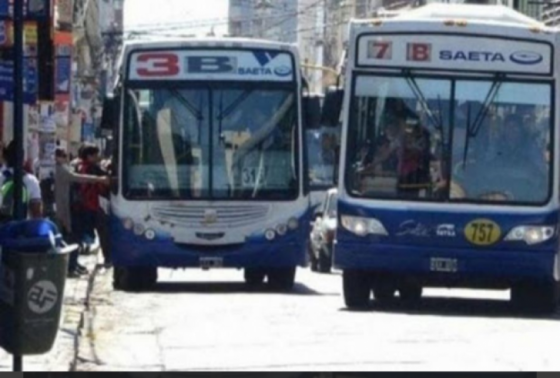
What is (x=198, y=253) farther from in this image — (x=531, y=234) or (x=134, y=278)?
(x=531, y=234)

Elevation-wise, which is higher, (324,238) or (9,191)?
(9,191)

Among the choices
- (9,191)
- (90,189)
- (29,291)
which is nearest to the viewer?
(29,291)

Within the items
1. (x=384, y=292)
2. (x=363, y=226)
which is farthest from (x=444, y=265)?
(x=384, y=292)

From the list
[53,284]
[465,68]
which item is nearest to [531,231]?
[465,68]

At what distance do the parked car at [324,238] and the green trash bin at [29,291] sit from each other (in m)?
22.4

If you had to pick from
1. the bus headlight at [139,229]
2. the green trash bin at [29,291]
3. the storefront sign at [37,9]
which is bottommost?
the bus headlight at [139,229]

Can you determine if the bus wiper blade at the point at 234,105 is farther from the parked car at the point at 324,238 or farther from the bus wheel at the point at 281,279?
the parked car at the point at 324,238

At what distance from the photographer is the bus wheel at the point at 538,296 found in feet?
75.8

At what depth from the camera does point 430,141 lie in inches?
890

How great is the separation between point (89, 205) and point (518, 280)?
10398 millimetres

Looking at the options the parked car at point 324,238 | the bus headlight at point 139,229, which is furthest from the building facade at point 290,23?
the bus headlight at point 139,229

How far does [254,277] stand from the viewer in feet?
94.2

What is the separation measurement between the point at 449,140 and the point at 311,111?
4.72m

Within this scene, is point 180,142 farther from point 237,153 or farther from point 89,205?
point 89,205
